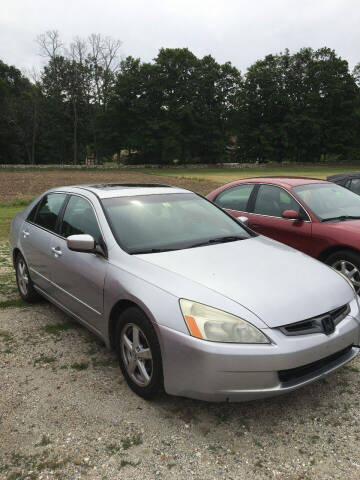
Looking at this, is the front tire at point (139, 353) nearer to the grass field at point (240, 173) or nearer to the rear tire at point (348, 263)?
the rear tire at point (348, 263)

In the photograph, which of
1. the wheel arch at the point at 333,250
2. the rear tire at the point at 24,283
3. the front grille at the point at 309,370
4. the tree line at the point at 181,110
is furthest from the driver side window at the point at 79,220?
the tree line at the point at 181,110

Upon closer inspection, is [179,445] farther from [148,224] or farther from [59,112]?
[59,112]

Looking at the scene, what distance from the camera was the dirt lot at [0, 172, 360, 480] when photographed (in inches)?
93.8

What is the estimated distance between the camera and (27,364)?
12.0ft

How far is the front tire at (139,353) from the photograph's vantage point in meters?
2.82

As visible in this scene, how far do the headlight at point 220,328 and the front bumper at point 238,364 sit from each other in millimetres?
40

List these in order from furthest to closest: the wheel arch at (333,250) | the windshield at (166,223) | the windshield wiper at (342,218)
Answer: the windshield wiper at (342,218)
the wheel arch at (333,250)
the windshield at (166,223)

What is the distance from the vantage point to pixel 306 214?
18.3 feet

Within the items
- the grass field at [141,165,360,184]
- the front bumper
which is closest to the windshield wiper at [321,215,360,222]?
the front bumper

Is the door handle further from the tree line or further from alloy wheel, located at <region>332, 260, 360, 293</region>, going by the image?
the tree line

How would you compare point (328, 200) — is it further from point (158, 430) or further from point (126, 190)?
point (158, 430)

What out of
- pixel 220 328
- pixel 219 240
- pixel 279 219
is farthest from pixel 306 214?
pixel 220 328

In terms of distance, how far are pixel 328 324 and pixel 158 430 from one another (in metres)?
1.34

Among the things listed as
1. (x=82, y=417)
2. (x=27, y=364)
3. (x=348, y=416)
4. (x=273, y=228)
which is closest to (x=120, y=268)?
(x=82, y=417)
